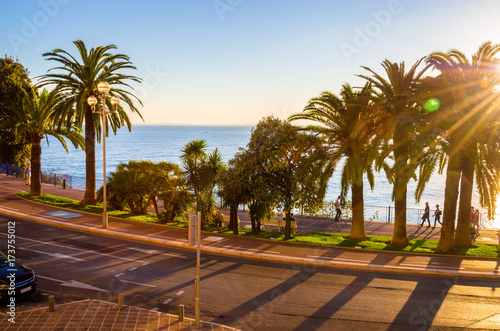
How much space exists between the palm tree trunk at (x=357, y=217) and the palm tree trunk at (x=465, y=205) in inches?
189

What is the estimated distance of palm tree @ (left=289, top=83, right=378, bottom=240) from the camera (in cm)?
2055

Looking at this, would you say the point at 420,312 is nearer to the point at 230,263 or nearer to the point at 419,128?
the point at 230,263

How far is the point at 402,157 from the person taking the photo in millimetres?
19547

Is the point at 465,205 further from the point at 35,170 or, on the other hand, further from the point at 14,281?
the point at 35,170

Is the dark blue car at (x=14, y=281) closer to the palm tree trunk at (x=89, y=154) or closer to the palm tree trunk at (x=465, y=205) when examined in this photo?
the palm tree trunk at (x=89, y=154)

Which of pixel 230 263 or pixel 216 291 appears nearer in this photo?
pixel 216 291

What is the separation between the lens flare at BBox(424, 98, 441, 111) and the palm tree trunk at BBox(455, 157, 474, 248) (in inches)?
116

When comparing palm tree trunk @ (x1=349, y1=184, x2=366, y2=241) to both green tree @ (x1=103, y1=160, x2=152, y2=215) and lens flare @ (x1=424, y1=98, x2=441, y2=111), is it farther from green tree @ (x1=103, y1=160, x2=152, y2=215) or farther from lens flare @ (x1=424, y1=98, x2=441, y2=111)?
green tree @ (x1=103, y1=160, x2=152, y2=215)

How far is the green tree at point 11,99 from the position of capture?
1436 inches

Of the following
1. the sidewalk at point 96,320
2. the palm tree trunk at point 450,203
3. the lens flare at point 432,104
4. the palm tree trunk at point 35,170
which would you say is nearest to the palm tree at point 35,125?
the palm tree trunk at point 35,170

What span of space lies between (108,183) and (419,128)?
19.7 metres

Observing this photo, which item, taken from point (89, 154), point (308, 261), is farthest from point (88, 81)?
point (308, 261)

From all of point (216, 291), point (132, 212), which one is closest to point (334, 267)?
point (216, 291)

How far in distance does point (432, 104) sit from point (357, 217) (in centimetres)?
716
